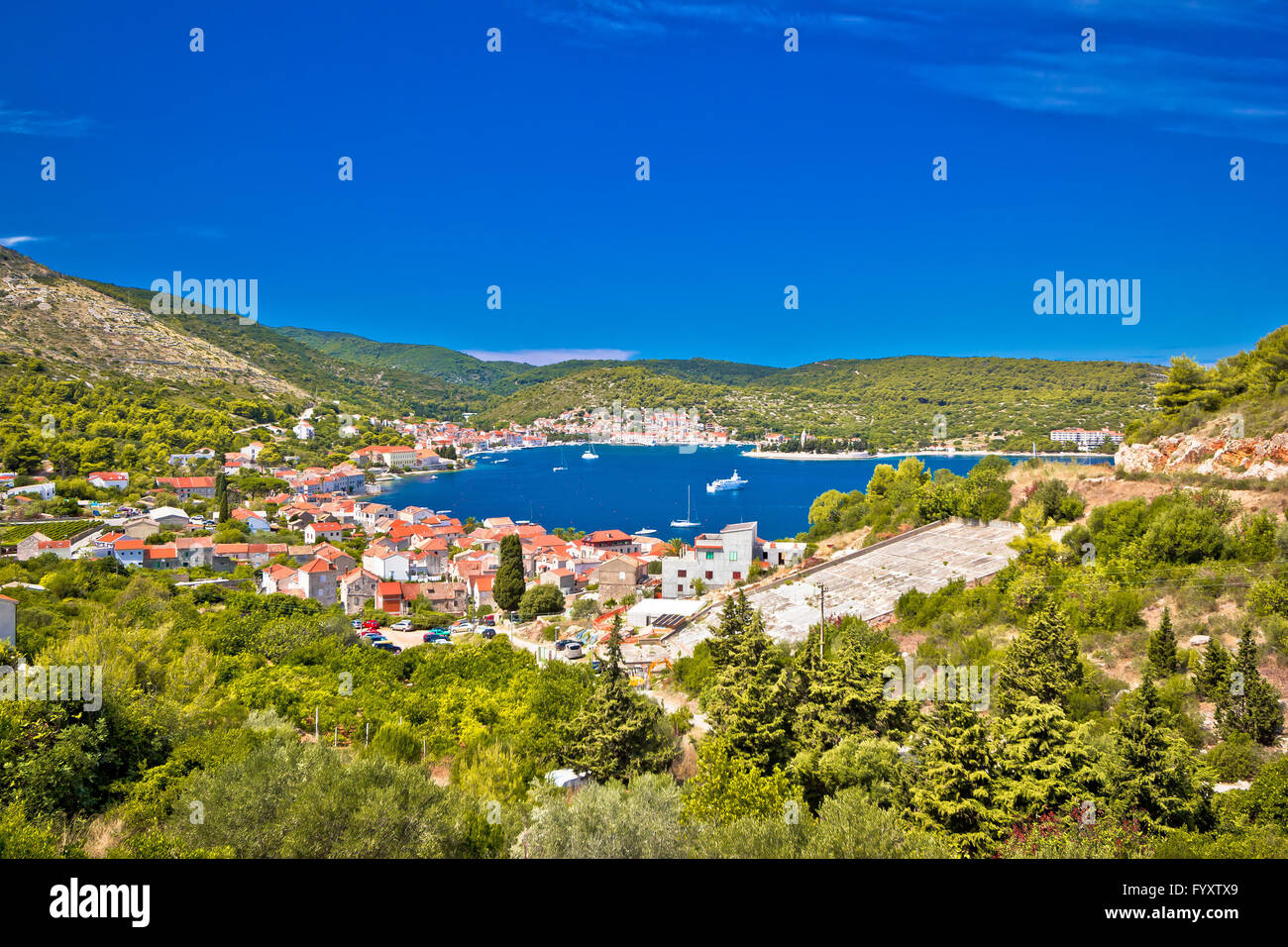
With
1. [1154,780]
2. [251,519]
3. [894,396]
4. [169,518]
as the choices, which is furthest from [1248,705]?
[894,396]

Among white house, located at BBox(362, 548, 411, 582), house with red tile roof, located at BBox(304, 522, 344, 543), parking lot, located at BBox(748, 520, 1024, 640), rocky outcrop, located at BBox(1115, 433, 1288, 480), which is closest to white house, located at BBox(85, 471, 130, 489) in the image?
house with red tile roof, located at BBox(304, 522, 344, 543)

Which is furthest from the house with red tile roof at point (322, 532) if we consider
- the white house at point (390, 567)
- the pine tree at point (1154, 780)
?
the pine tree at point (1154, 780)

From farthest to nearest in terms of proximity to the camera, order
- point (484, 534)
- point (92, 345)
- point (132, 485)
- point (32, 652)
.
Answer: point (92, 345), point (132, 485), point (484, 534), point (32, 652)
